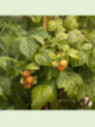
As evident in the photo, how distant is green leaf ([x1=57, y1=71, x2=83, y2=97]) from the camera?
0.67m

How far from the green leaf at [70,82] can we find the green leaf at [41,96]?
0.12 feet

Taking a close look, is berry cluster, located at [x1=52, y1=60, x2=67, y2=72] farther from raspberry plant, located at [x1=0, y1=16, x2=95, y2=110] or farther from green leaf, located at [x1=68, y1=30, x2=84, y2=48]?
green leaf, located at [x1=68, y1=30, x2=84, y2=48]

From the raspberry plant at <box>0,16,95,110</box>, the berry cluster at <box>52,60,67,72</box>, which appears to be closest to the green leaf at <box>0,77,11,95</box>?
the raspberry plant at <box>0,16,95,110</box>

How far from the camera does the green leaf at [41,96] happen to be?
680mm

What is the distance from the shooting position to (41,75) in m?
0.72

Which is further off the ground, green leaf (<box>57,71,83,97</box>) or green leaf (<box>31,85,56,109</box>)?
green leaf (<box>57,71,83,97</box>)

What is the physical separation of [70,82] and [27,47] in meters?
0.16

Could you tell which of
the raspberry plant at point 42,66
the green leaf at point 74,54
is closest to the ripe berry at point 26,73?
the raspberry plant at point 42,66

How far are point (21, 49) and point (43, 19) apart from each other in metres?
0.22

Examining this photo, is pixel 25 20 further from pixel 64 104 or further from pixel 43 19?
pixel 64 104

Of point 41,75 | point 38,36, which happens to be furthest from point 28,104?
point 38,36

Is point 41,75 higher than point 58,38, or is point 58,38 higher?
point 58,38

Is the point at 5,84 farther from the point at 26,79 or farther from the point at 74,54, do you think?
the point at 74,54

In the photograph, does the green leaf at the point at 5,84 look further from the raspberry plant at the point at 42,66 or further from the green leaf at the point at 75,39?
the green leaf at the point at 75,39
